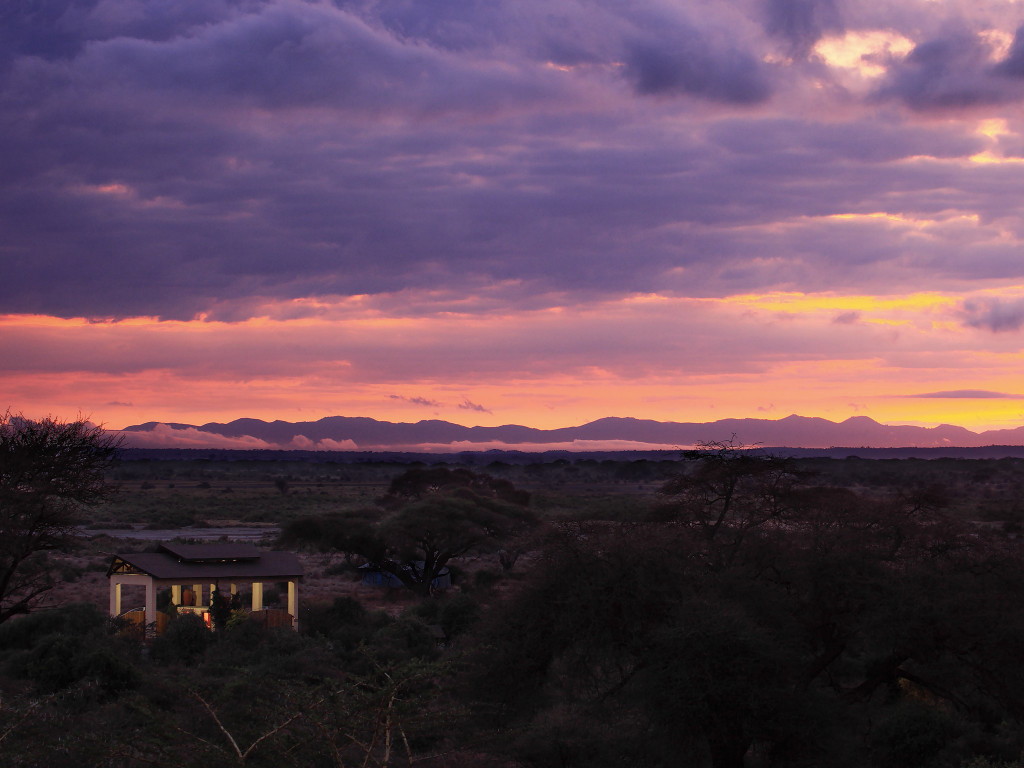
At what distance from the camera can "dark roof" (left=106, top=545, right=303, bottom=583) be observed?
32.4 metres

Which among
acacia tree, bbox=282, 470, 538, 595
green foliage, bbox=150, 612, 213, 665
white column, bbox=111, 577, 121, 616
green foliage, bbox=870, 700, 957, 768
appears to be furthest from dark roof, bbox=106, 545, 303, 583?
green foliage, bbox=870, 700, 957, 768

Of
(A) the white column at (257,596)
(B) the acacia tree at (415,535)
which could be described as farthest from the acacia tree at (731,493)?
(B) the acacia tree at (415,535)

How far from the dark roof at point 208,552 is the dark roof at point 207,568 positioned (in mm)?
103

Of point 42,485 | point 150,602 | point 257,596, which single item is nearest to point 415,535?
point 257,596

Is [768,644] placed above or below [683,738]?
above

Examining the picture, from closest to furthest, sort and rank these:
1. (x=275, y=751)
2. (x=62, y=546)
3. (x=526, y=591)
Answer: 1. (x=275, y=751)
2. (x=526, y=591)
3. (x=62, y=546)

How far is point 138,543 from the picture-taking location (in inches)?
2404

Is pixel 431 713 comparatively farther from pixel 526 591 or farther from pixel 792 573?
pixel 792 573

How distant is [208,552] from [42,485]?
24.4ft

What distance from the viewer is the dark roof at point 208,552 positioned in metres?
33.4

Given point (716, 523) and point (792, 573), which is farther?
point (716, 523)

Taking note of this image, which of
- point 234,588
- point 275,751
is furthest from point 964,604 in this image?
point 234,588

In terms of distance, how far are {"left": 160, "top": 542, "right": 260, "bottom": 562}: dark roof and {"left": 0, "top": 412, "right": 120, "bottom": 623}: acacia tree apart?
3.22 meters

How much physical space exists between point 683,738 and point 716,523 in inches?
297
